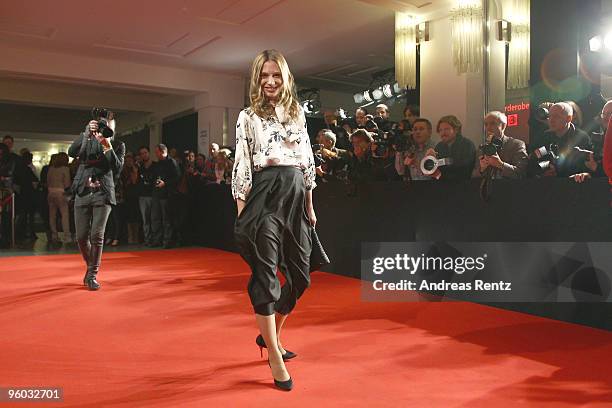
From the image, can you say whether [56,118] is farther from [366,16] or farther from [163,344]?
[163,344]

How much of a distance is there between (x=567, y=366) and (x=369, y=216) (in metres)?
2.45

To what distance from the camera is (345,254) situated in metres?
4.96

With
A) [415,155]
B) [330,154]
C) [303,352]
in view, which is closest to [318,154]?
[330,154]

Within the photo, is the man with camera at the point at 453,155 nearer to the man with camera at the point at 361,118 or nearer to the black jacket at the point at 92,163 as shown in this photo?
the man with camera at the point at 361,118

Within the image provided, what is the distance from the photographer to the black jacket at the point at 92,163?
412 cm

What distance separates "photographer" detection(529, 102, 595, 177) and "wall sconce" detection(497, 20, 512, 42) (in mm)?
2251

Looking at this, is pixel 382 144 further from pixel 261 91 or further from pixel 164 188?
pixel 164 188

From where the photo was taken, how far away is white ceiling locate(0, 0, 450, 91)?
6656mm

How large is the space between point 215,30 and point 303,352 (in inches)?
240

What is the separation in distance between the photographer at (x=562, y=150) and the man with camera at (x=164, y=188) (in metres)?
5.21

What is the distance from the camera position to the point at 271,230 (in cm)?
209

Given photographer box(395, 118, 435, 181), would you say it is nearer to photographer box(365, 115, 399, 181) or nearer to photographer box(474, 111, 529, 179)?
photographer box(365, 115, 399, 181)

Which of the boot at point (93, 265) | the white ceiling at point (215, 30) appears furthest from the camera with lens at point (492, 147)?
the boot at point (93, 265)

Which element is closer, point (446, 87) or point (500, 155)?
point (500, 155)
